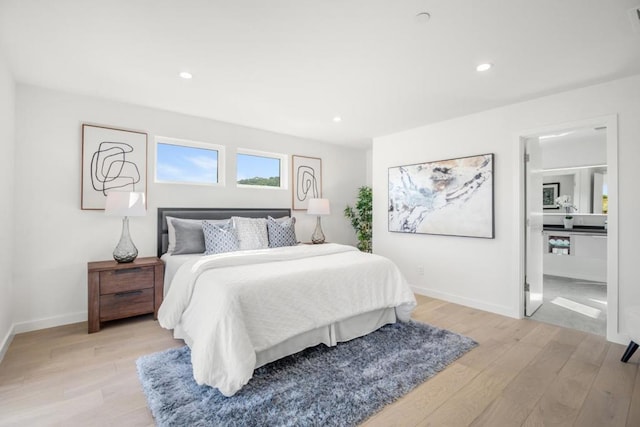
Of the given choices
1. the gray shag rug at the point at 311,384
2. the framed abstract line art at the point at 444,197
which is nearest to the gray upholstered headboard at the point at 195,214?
the gray shag rug at the point at 311,384

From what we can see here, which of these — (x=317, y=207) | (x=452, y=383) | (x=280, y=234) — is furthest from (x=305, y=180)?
(x=452, y=383)

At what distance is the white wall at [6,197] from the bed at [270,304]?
3.95ft

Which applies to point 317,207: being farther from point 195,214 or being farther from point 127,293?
point 127,293

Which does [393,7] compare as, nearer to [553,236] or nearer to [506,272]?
[506,272]

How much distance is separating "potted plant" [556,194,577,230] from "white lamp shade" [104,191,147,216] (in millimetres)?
6431

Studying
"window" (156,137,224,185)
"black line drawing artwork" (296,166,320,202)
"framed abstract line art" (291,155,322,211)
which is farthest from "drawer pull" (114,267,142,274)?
"black line drawing artwork" (296,166,320,202)

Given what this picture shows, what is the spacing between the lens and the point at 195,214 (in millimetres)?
3668

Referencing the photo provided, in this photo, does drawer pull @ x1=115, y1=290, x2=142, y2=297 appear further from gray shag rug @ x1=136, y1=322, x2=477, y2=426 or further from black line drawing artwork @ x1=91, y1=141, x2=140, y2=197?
black line drawing artwork @ x1=91, y1=141, x2=140, y2=197

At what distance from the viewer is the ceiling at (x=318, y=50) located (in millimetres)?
1747

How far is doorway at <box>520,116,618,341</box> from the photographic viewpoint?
2.79 meters

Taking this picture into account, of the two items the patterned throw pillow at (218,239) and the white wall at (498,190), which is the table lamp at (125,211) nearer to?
the patterned throw pillow at (218,239)

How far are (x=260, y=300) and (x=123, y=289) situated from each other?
178 centimetres

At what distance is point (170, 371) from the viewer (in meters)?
2.08

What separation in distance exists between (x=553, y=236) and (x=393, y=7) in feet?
17.5
